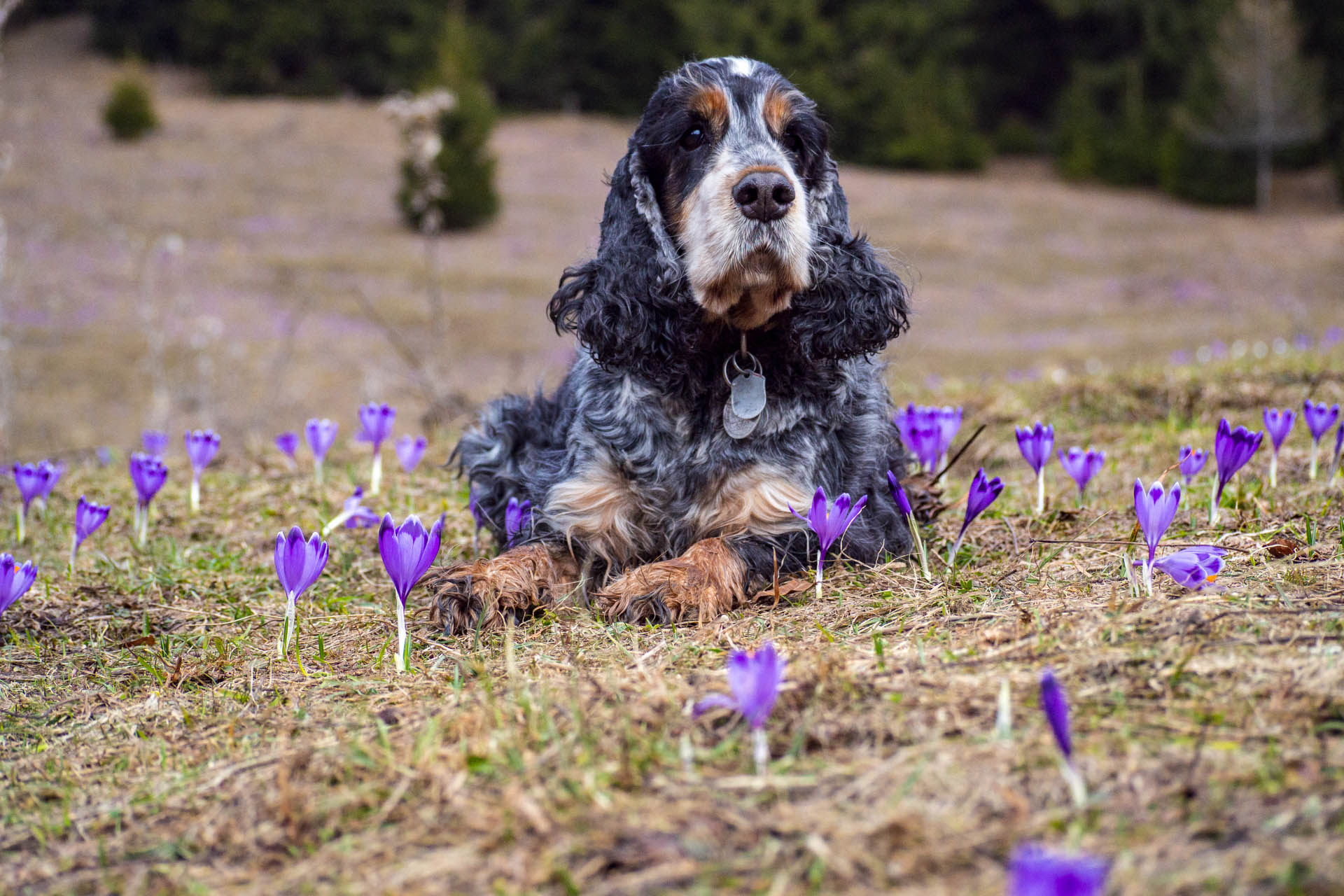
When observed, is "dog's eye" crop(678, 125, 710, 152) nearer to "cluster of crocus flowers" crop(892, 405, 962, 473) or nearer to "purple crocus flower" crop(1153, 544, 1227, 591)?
"cluster of crocus flowers" crop(892, 405, 962, 473)

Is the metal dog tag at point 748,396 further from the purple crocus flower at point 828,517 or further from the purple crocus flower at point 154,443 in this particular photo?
the purple crocus flower at point 154,443

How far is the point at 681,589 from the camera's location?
316cm

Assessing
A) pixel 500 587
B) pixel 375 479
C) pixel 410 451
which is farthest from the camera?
pixel 375 479

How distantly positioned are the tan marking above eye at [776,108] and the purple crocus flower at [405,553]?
1.89 m

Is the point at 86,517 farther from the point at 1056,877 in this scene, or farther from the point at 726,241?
the point at 1056,877

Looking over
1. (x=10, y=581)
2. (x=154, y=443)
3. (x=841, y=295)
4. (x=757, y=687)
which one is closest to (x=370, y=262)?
(x=154, y=443)

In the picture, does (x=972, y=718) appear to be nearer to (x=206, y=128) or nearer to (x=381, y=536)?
(x=381, y=536)

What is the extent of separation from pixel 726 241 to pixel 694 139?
0.55m

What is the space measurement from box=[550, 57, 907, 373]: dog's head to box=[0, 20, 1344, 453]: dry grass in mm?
4226

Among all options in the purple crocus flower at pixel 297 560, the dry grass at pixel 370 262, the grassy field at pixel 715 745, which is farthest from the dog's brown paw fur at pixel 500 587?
the dry grass at pixel 370 262

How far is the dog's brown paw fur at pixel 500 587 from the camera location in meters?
3.24

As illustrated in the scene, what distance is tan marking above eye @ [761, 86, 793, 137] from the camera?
3656 millimetres

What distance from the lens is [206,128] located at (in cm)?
3666

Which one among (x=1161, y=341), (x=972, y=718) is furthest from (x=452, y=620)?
(x=1161, y=341)
